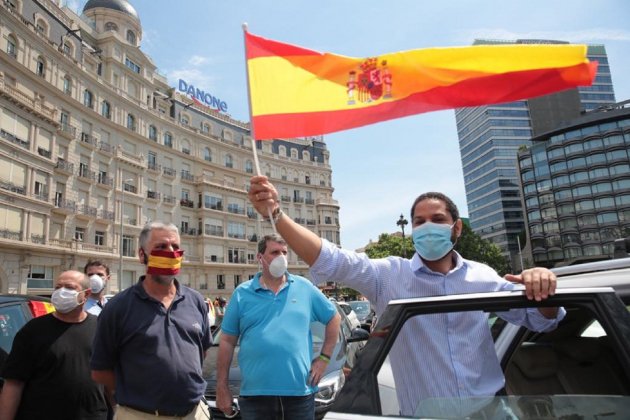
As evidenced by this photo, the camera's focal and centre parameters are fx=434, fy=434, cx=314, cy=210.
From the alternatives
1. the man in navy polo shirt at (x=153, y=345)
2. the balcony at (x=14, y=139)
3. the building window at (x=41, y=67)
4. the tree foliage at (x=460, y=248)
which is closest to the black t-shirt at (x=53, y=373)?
the man in navy polo shirt at (x=153, y=345)

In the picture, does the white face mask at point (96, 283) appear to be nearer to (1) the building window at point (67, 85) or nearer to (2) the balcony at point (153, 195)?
(1) the building window at point (67, 85)

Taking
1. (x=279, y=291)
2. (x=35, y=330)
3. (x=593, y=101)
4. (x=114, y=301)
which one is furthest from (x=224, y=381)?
(x=593, y=101)

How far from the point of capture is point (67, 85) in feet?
111

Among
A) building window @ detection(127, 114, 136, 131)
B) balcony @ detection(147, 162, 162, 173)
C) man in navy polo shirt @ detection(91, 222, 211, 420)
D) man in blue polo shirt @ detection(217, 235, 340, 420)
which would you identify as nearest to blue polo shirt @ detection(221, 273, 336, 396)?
man in blue polo shirt @ detection(217, 235, 340, 420)

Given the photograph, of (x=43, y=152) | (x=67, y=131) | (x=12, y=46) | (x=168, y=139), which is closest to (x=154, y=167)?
(x=168, y=139)

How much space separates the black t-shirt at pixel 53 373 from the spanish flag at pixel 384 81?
6.81 feet

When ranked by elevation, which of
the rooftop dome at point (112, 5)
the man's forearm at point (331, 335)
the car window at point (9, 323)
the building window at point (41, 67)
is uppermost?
the rooftop dome at point (112, 5)

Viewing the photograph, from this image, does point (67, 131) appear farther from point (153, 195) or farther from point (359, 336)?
point (359, 336)

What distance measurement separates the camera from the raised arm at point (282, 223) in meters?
2.14

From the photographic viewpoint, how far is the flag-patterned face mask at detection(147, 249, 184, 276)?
9.50 feet

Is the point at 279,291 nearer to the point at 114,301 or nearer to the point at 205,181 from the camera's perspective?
the point at 114,301

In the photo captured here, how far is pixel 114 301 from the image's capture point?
2.82 metres

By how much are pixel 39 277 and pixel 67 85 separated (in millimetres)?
14903

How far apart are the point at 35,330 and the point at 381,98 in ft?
9.67
